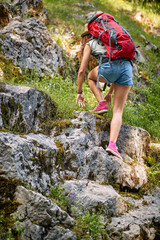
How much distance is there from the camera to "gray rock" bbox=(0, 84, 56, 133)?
2979 mm

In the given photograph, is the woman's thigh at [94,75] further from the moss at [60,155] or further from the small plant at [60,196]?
the small plant at [60,196]

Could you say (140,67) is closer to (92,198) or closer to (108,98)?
(108,98)

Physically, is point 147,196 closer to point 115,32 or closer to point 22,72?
point 115,32

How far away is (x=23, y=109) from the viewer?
126 inches

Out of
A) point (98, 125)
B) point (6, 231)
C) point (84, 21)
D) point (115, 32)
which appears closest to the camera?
point (6, 231)

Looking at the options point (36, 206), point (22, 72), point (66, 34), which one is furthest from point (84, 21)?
point (36, 206)

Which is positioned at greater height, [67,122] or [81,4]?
[81,4]

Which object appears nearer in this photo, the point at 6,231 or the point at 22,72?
the point at 6,231

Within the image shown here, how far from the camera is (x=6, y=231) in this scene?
78.6 inches

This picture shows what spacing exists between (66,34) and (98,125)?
5414 millimetres

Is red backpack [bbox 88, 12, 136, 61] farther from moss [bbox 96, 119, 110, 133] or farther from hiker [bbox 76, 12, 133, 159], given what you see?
moss [bbox 96, 119, 110, 133]

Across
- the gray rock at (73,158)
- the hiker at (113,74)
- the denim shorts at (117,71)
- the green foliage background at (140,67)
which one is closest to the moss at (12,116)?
the gray rock at (73,158)

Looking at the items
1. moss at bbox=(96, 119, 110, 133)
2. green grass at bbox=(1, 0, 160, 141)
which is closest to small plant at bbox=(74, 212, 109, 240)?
moss at bbox=(96, 119, 110, 133)

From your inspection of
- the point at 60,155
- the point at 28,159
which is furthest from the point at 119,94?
the point at 28,159
